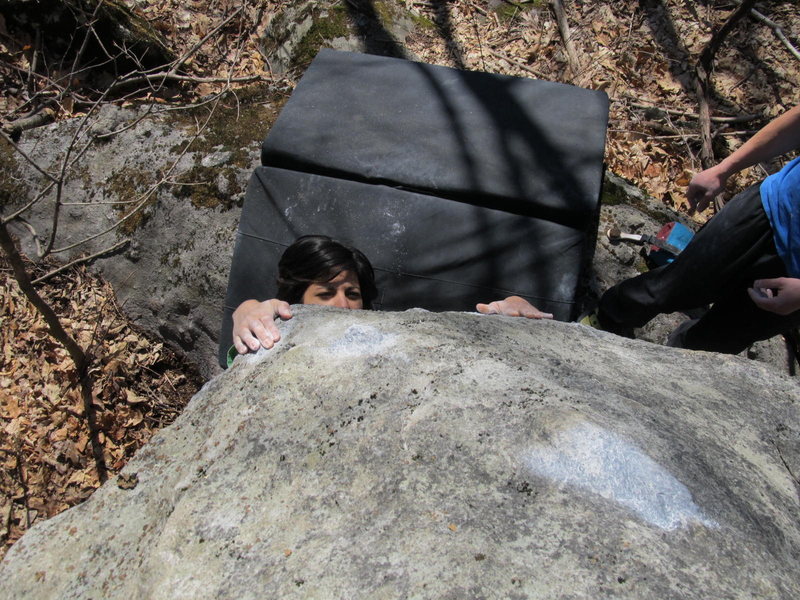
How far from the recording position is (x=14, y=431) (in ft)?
9.39

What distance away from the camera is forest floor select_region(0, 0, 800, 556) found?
2.97 meters

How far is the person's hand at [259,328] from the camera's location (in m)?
1.63

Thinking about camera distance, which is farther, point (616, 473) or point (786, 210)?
point (786, 210)

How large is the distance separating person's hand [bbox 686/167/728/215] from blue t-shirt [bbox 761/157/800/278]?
310mm

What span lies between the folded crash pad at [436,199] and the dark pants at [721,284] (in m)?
0.29

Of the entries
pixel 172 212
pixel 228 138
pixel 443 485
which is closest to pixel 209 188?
pixel 172 212

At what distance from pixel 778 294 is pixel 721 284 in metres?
0.27

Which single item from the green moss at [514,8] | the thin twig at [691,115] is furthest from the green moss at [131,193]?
the thin twig at [691,115]

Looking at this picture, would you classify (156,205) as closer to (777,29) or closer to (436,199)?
(436,199)

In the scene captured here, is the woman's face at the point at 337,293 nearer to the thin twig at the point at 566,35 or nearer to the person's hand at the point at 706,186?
the person's hand at the point at 706,186

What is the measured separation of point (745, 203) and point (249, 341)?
1814 millimetres

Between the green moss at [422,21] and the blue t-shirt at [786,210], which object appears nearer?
the blue t-shirt at [786,210]

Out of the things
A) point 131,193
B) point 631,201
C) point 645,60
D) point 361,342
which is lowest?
point 631,201

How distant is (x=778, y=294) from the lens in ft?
6.77
